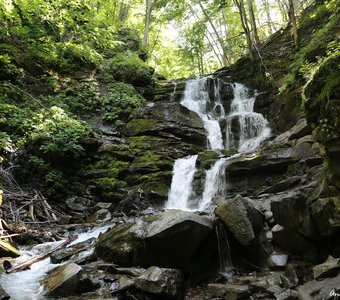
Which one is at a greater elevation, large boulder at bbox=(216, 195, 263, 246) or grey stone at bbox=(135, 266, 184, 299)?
large boulder at bbox=(216, 195, 263, 246)

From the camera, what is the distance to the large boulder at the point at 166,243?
17.7 feet

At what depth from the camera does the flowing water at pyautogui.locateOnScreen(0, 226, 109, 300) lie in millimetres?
4695

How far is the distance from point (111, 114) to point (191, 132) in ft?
13.6

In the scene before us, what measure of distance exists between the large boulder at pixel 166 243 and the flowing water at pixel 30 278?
1.20 meters

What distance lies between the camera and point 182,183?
1101 cm

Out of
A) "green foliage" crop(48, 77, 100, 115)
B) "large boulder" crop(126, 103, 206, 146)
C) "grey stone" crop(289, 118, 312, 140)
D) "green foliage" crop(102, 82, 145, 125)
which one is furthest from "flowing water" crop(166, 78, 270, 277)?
"green foliage" crop(48, 77, 100, 115)

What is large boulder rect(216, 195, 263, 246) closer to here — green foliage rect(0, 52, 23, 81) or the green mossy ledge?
the green mossy ledge

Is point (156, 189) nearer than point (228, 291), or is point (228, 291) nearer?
point (228, 291)

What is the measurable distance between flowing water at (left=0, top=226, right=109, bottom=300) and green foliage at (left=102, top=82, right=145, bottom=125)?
8408mm

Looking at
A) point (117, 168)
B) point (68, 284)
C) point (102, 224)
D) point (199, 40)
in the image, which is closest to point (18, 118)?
point (117, 168)

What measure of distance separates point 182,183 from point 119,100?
6.76 m

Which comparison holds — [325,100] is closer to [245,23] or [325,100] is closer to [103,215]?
[103,215]

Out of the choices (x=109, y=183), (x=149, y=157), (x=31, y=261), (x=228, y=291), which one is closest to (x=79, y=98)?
(x=149, y=157)

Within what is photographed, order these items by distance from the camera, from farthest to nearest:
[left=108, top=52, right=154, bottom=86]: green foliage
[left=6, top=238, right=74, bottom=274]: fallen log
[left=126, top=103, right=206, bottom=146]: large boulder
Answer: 1. [left=108, top=52, right=154, bottom=86]: green foliage
2. [left=126, top=103, right=206, bottom=146]: large boulder
3. [left=6, top=238, right=74, bottom=274]: fallen log
